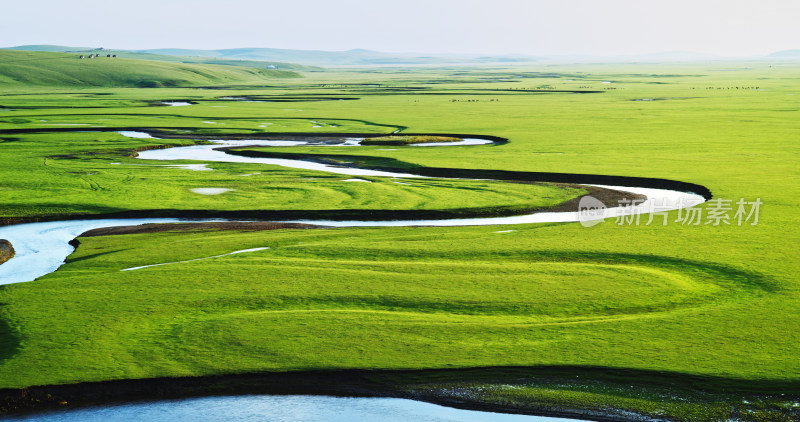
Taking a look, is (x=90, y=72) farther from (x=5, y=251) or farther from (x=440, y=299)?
(x=440, y=299)

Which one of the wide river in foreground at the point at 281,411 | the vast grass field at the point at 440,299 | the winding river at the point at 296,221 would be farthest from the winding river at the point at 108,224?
the wide river in foreground at the point at 281,411

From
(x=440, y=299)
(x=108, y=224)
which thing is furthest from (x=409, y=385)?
(x=108, y=224)

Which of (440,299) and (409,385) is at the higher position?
(440,299)

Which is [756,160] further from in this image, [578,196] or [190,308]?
[190,308]

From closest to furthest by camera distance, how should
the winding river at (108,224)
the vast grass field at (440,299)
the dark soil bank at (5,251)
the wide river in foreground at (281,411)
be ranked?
the wide river in foreground at (281,411) → the vast grass field at (440,299) → the winding river at (108,224) → the dark soil bank at (5,251)

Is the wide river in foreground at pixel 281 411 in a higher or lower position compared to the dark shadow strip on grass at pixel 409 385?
lower

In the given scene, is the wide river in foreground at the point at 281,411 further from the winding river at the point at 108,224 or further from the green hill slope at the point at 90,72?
the green hill slope at the point at 90,72
